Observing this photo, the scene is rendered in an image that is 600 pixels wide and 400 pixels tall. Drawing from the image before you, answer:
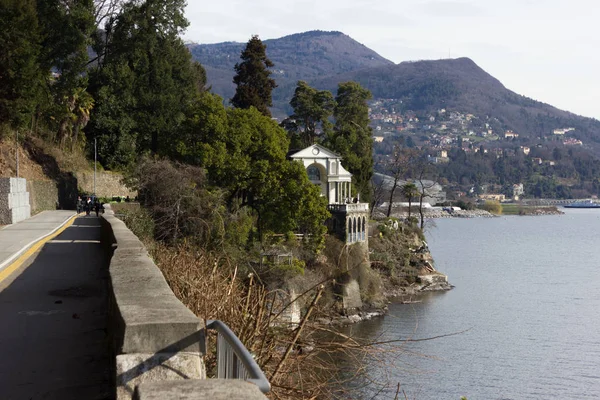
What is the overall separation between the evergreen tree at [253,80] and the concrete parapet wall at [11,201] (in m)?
29.5

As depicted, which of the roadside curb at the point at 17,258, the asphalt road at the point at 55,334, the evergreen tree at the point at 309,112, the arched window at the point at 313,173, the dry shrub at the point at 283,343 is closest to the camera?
the dry shrub at the point at 283,343

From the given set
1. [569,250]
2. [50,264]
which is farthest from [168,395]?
[569,250]

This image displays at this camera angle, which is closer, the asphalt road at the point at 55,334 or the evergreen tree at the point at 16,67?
the asphalt road at the point at 55,334

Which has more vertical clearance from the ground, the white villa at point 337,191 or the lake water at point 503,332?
the white villa at point 337,191

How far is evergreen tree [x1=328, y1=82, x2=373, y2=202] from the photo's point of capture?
67.2m

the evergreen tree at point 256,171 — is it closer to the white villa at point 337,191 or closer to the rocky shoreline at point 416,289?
the rocky shoreline at point 416,289

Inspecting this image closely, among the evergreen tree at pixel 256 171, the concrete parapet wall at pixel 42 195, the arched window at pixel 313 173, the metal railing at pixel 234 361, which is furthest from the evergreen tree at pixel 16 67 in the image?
the metal railing at pixel 234 361

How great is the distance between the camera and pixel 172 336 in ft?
13.3

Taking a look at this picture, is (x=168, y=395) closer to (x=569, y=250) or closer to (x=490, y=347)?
(x=490, y=347)

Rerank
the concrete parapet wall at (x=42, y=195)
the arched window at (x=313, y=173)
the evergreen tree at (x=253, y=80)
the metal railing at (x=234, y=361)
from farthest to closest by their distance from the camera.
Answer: the evergreen tree at (x=253, y=80)
the arched window at (x=313, y=173)
the concrete parapet wall at (x=42, y=195)
the metal railing at (x=234, y=361)

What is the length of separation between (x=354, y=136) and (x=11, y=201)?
40500 millimetres

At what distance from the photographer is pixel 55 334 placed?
7742mm

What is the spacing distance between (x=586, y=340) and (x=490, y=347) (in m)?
5.52

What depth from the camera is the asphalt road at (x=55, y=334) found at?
5844mm
